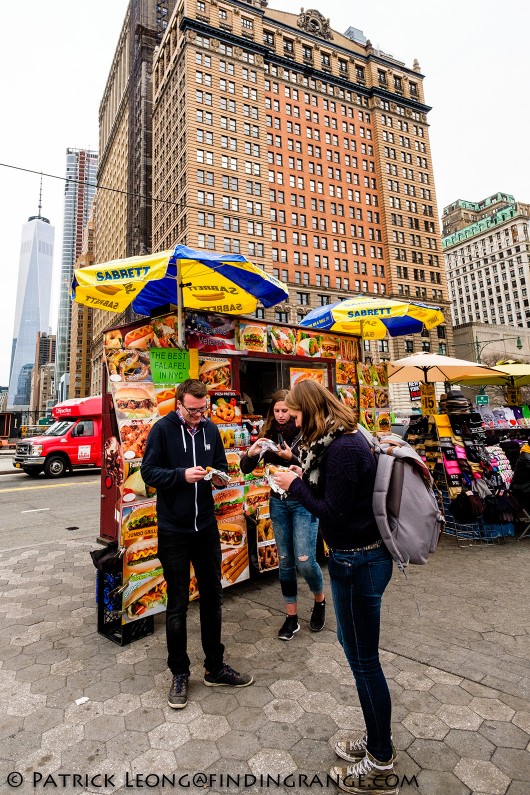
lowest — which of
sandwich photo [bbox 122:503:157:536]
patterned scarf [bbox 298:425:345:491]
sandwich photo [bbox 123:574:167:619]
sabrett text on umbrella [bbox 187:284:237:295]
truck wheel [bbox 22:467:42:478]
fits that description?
sandwich photo [bbox 123:574:167:619]

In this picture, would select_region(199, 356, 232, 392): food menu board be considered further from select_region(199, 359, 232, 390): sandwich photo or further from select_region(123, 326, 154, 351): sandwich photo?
select_region(123, 326, 154, 351): sandwich photo

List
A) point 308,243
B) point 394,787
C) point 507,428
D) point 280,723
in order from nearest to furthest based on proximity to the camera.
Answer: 1. point 394,787
2. point 280,723
3. point 507,428
4. point 308,243

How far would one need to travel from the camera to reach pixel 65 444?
52.2ft

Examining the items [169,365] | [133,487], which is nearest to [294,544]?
[133,487]

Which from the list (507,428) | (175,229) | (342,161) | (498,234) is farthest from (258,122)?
(498,234)

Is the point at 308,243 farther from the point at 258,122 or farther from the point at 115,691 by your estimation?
the point at 115,691

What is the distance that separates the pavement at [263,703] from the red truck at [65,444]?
40.0ft

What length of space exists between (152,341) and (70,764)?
3.20m

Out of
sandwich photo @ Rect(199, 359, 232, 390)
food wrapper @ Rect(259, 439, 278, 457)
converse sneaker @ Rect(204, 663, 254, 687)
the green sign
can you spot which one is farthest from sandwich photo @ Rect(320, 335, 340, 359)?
converse sneaker @ Rect(204, 663, 254, 687)

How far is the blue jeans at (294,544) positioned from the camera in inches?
144

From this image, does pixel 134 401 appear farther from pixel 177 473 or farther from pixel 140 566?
pixel 140 566

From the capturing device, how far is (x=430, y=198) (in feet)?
250

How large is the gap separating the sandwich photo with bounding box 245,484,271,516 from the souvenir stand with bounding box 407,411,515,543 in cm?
314

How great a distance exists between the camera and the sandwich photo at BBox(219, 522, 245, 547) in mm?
4512
